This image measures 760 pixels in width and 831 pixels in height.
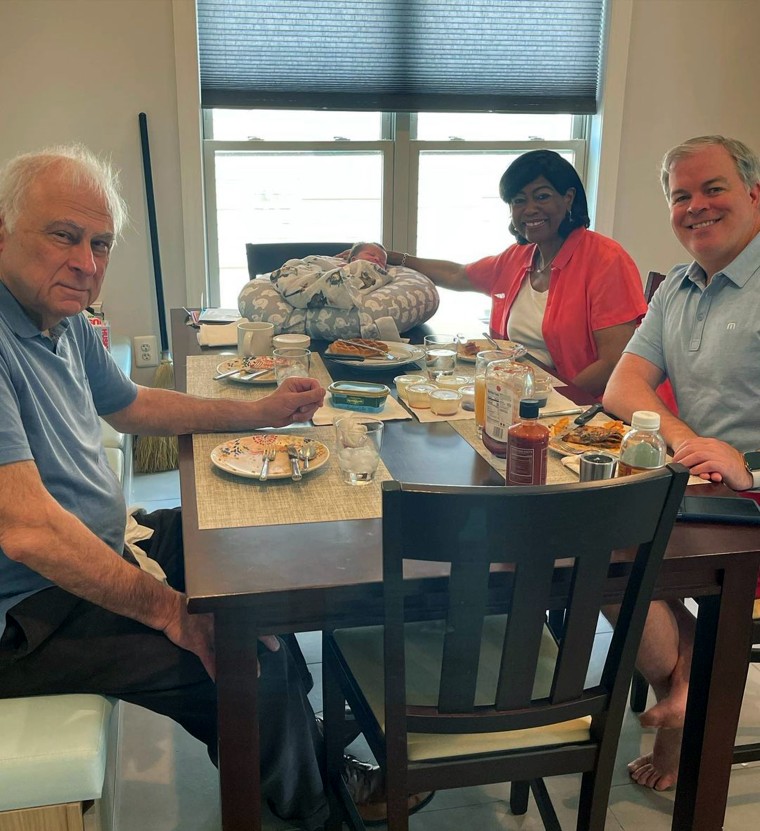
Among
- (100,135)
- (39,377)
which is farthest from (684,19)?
(39,377)

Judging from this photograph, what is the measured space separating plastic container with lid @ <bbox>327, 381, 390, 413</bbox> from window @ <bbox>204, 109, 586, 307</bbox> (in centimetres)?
206

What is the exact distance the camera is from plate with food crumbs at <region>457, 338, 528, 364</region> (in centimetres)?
229

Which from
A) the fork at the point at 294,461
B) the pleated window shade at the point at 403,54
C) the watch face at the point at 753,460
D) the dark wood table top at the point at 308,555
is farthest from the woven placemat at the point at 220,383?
the pleated window shade at the point at 403,54

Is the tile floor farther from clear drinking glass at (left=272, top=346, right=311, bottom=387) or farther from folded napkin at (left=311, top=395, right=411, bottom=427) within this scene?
clear drinking glass at (left=272, top=346, right=311, bottom=387)

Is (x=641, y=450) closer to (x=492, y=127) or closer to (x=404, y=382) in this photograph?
(x=404, y=382)

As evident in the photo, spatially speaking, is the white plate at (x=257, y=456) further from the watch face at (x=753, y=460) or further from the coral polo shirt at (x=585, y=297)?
the coral polo shirt at (x=585, y=297)

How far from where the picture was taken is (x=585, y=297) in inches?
96.9

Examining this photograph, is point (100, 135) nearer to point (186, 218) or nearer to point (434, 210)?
point (186, 218)

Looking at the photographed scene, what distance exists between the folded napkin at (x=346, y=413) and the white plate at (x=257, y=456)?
6.2 inches

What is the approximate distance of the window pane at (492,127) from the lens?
3.82m

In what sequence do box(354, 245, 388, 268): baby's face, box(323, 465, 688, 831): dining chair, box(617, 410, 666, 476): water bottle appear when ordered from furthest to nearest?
box(354, 245, 388, 268): baby's face, box(617, 410, 666, 476): water bottle, box(323, 465, 688, 831): dining chair

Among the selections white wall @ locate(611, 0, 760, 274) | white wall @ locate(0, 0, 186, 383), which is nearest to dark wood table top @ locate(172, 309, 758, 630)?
white wall @ locate(0, 0, 186, 383)

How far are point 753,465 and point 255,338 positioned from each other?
1255mm

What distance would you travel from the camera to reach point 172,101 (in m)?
3.46
